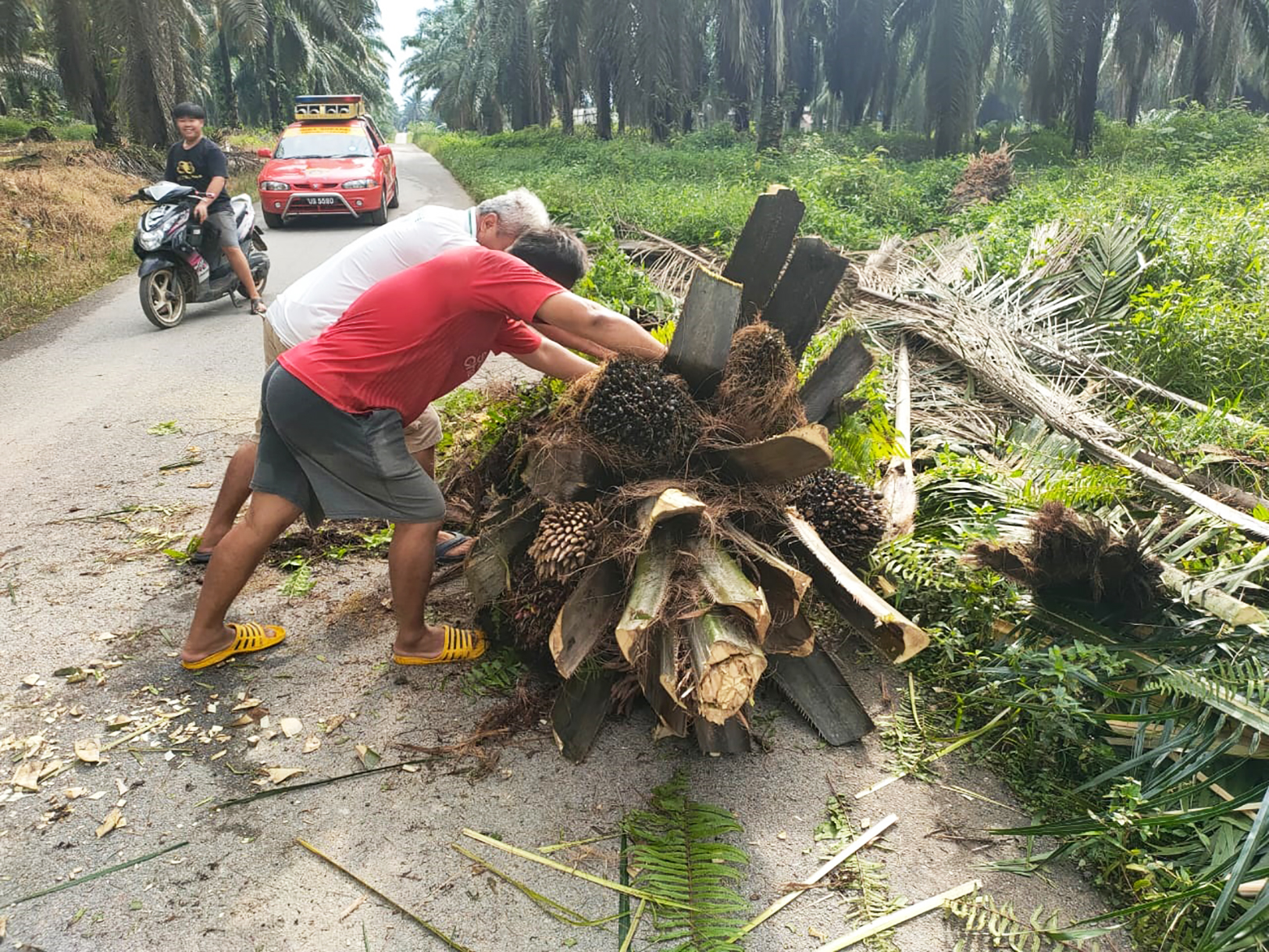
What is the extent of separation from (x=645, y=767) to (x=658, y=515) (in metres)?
0.91

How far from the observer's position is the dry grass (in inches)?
368

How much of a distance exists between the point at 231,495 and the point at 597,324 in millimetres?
2101

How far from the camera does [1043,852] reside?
8.21 feet

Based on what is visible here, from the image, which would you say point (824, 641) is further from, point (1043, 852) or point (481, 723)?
point (481, 723)

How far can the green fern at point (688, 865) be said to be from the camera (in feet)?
7.32

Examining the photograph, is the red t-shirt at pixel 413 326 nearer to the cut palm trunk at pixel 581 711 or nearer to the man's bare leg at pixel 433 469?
the man's bare leg at pixel 433 469

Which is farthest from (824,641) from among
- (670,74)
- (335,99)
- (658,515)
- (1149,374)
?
(670,74)

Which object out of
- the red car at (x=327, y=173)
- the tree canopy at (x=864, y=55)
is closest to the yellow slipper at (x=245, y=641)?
the red car at (x=327, y=173)

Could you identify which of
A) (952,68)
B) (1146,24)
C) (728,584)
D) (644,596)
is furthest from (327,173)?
(1146,24)

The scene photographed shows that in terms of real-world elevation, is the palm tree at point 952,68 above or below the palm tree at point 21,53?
below

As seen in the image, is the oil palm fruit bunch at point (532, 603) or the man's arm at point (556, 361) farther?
the man's arm at point (556, 361)

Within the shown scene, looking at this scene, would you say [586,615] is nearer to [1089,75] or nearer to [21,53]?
[1089,75]

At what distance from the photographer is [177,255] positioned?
26.6 feet

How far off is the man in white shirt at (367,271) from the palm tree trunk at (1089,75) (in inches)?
848
